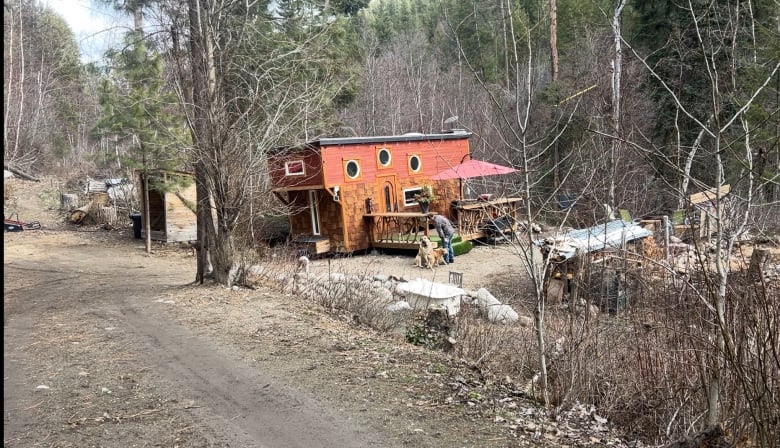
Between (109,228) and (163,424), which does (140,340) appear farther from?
(109,228)

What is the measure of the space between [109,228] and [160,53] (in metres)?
15.2

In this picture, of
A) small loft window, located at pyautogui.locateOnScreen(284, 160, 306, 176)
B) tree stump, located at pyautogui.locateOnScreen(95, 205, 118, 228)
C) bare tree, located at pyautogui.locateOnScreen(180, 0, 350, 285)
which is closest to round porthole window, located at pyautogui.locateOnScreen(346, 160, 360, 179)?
small loft window, located at pyautogui.locateOnScreen(284, 160, 306, 176)

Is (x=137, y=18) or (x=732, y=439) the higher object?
(x=137, y=18)

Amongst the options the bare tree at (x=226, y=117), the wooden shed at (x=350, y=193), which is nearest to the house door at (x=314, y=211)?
the wooden shed at (x=350, y=193)

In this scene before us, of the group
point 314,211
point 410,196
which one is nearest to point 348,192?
point 314,211

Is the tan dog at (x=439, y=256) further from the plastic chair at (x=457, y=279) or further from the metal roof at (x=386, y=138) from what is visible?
the metal roof at (x=386, y=138)

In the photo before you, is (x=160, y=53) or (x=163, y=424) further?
(x=160, y=53)

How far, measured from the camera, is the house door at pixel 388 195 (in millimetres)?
19641

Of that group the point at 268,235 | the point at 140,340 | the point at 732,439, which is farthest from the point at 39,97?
the point at 732,439

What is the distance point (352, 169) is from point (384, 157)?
4.97ft

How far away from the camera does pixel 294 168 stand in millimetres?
18703

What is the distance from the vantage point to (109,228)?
77.7 feet

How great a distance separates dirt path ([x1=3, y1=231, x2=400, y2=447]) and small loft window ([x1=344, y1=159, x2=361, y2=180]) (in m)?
9.32

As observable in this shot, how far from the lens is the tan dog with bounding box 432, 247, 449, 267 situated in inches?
645
